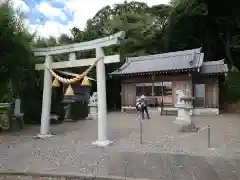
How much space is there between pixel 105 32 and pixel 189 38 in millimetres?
9381

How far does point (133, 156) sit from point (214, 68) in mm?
16028

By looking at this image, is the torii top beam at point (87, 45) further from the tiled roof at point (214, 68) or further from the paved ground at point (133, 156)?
the tiled roof at point (214, 68)

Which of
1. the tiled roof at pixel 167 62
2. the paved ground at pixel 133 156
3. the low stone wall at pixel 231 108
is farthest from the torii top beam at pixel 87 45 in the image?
the low stone wall at pixel 231 108

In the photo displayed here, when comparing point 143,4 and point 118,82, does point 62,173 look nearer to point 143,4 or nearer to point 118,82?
point 118,82

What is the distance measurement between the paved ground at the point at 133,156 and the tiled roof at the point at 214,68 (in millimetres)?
10950

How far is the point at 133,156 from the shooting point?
7.26m

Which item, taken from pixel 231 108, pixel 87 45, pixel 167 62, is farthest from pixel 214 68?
pixel 87 45

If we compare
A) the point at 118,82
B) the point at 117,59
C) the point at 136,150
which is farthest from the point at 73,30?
the point at 136,150

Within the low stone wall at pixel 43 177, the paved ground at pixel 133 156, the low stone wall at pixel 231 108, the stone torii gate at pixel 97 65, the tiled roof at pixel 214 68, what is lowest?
the low stone wall at pixel 43 177

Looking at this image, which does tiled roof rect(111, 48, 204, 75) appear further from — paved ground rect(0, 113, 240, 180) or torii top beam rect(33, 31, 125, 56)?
torii top beam rect(33, 31, 125, 56)

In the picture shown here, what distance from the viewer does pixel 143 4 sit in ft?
111

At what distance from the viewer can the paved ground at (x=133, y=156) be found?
5.84 metres

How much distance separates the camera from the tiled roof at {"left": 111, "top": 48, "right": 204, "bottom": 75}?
820 inches

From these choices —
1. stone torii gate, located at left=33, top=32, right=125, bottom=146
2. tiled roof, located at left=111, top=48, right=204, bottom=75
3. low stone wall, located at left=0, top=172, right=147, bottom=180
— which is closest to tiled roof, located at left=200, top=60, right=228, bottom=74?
tiled roof, located at left=111, top=48, right=204, bottom=75
